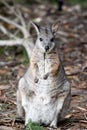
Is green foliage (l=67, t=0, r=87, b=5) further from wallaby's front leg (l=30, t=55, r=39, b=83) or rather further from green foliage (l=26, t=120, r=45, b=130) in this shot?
green foliage (l=26, t=120, r=45, b=130)

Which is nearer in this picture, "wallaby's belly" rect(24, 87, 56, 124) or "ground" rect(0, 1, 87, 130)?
"wallaby's belly" rect(24, 87, 56, 124)

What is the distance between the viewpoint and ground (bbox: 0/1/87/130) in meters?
6.11

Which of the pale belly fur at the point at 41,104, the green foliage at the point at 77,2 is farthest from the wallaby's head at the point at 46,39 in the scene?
the green foliage at the point at 77,2

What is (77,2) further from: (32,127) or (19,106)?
(32,127)

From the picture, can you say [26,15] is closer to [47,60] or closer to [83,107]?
[83,107]

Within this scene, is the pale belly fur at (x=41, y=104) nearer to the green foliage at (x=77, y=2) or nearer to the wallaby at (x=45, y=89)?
the wallaby at (x=45, y=89)

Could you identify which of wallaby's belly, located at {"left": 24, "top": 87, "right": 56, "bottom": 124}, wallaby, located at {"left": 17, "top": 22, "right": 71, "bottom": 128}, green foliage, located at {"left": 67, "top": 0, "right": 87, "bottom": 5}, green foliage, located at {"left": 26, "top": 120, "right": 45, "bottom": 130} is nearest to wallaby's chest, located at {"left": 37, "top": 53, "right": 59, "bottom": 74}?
wallaby, located at {"left": 17, "top": 22, "right": 71, "bottom": 128}

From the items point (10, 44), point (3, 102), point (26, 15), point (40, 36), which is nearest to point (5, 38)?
point (10, 44)

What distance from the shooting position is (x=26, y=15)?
12422 mm

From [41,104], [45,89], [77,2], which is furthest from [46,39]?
[77,2]

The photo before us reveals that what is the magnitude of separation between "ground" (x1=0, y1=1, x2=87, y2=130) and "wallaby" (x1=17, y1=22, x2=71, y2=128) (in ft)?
0.66

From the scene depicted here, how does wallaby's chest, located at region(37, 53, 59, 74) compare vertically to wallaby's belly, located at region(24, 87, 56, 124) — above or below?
above

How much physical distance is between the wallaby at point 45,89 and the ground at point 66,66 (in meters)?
0.20

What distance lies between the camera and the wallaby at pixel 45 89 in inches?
225
